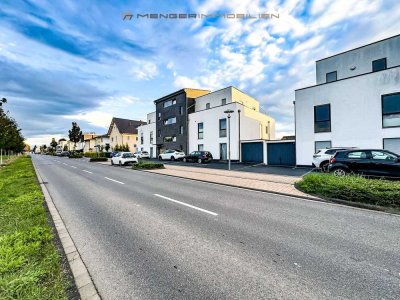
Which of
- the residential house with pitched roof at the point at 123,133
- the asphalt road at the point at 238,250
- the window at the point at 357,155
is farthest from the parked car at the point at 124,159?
the residential house with pitched roof at the point at 123,133

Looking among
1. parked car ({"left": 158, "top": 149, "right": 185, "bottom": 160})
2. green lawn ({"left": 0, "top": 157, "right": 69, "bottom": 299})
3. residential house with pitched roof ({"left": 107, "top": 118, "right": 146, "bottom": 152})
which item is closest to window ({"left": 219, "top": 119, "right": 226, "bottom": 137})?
parked car ({"left": 158, "top": 149, "right": 185, "bottom": 160})

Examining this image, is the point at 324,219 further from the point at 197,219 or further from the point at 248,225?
the point at 197,219

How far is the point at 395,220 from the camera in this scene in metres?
5.74

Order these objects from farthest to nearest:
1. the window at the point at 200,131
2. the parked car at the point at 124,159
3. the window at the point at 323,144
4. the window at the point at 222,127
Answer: the window at the point at 200,131 < the window at the point at 222,127 < the parked car at the point at 124,159 < the window at the point at 323,144

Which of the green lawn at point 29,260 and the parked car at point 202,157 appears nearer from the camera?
the green lawn at point 29,260

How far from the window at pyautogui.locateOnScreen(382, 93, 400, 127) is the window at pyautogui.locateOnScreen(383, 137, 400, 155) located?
3.59ft

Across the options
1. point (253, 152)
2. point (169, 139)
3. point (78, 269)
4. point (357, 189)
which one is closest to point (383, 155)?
point (357, 189)

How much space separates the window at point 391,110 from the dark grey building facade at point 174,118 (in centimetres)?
2632

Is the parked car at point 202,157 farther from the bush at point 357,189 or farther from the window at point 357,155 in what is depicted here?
the bush at point 357,189

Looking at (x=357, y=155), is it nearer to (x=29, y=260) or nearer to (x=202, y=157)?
(x=29, y=260)

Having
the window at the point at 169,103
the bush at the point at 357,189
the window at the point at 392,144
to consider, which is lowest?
the bush at the point at 357,189

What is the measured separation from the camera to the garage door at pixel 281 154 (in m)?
24.2

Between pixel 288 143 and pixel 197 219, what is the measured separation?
69.5 ft

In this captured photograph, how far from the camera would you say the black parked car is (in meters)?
10.7
